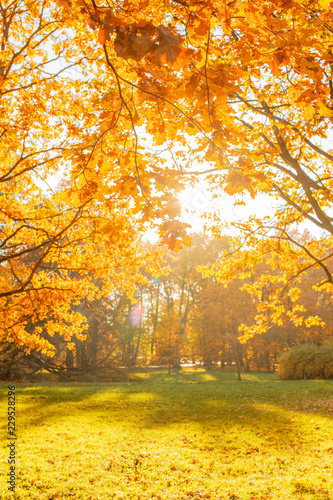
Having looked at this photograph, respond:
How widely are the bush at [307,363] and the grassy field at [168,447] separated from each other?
25.3ft

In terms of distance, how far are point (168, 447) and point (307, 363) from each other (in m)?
15.7

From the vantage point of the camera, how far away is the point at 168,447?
737 cm

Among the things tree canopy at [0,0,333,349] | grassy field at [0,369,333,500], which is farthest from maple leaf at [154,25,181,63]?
grassy field at [0,369,333,500]

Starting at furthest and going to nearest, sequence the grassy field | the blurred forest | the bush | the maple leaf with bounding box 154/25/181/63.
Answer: the bush → the blurred forest → the grassy field → the maple leaf with bounding box 154/25/181/63

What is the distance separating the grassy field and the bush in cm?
770

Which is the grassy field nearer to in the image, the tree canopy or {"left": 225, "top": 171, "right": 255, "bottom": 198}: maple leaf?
the tree canopy

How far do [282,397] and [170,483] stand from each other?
29.7 ft

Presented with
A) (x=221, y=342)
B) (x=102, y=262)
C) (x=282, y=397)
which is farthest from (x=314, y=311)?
(x=102, y=262)

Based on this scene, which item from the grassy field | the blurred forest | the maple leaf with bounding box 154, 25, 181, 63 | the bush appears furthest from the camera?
the bush

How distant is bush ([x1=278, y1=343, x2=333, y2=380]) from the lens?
64.7ft

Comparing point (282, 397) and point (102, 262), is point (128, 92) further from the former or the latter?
point (282, 397)

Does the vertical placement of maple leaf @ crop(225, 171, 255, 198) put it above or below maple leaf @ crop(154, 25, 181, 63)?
below

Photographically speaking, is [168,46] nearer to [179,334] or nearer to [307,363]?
[307,363]

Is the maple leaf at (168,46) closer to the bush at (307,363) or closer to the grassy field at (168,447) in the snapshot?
the grassy field at (168,447)
